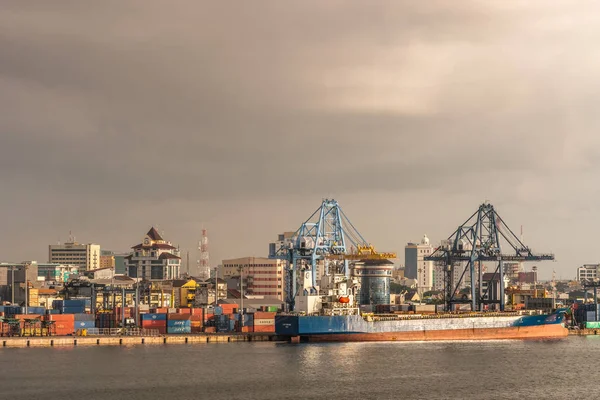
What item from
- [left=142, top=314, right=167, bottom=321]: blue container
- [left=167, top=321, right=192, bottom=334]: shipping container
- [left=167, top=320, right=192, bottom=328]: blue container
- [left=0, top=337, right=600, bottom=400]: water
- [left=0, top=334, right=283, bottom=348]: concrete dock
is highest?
[left=142, top=314, right=167, bottom=321]: blue container

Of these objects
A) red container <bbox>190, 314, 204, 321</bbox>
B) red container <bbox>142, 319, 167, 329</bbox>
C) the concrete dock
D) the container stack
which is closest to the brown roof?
the container stack

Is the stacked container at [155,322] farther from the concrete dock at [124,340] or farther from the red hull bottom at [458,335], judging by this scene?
the red hull bottom at [458,335]

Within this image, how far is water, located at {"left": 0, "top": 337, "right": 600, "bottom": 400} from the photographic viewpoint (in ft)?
235

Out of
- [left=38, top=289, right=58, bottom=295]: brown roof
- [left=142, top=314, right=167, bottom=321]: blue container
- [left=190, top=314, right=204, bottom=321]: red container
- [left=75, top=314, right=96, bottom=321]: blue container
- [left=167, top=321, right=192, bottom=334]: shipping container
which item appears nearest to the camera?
[left=75, top=314, right=96, bottom=321]: blue container

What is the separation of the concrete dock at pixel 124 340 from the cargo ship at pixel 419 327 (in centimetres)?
669

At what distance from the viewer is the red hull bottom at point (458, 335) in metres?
112

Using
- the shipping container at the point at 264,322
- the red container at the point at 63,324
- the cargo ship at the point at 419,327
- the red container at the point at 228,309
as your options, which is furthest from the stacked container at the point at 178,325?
the red container at the point at 228,309

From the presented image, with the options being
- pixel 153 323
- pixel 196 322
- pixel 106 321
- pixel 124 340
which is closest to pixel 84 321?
pixel 106 321

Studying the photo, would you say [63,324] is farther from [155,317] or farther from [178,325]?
[178,325]

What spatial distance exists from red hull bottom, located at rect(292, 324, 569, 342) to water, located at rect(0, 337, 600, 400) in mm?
3014

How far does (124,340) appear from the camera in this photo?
111 m

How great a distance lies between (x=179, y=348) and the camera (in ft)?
348

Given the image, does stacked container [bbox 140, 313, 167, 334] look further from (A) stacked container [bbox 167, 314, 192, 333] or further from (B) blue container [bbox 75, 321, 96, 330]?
(B) blue container [bbox 75, 321, 96, 330]

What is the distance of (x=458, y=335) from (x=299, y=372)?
42.3m
